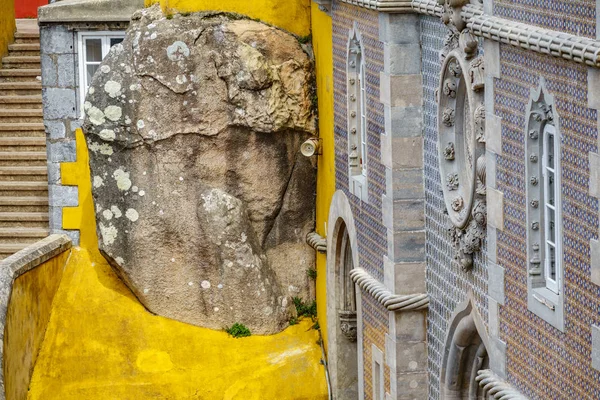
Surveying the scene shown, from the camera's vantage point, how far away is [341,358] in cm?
2028

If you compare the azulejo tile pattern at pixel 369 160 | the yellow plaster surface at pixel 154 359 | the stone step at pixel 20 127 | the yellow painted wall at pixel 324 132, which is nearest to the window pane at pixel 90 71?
the stone step at pixel 20 127

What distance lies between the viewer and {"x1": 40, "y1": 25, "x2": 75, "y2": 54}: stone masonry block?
74.5 ft

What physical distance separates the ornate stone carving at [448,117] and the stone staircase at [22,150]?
8.57 metres

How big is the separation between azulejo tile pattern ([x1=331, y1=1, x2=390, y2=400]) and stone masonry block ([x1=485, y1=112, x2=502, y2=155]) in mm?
2938

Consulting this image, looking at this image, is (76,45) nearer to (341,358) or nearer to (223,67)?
(223,67)

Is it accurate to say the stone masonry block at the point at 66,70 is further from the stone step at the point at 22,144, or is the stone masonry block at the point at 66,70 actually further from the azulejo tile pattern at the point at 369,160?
the azulejo tile pattern at the point at 369,160

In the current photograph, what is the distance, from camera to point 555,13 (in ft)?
42.3

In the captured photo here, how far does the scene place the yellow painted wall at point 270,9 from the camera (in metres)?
21.2

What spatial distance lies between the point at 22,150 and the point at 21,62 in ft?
5.34

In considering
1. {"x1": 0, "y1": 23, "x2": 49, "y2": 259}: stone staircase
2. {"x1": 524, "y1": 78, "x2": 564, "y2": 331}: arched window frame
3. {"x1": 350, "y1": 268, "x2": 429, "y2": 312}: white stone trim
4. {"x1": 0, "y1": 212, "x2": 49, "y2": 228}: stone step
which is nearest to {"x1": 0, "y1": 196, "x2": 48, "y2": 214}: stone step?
{"x1": 0, "y1": 23, "x2": 49, "y2": 259}: stone staircase

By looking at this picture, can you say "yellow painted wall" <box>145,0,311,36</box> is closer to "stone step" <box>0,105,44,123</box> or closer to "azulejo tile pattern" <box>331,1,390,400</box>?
"azulejo tile pattern" <box>331,1,390,400</box>

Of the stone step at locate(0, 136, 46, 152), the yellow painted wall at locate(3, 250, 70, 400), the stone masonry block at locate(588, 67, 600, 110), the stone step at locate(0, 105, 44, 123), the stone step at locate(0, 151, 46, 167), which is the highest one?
the stone masonry block at locate(588, 67, 600, 110)

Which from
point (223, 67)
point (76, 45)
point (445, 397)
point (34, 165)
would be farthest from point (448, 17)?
point (34, 165)

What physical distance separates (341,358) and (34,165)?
235 inches
